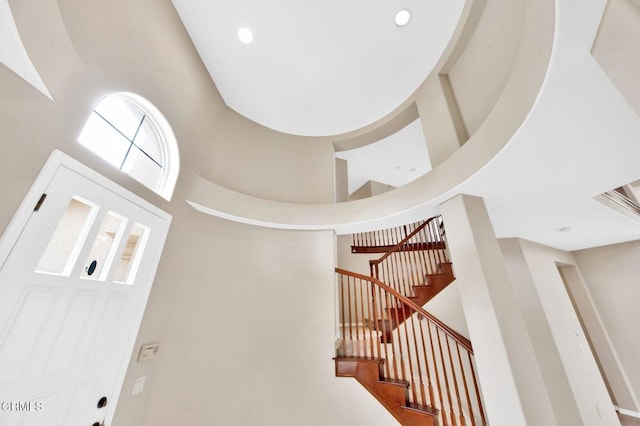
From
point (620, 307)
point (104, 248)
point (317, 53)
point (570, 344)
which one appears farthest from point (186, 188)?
point (620, 307)

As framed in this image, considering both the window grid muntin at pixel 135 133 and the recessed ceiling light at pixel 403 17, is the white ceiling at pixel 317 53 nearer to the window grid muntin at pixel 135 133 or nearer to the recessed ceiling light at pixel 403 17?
the recessed ceiling light at pixel 403 17

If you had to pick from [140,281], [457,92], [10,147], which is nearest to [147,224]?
[140,281]

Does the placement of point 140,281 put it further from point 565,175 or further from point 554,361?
point 554,361

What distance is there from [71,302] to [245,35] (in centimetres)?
330

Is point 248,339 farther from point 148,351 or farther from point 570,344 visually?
point 570,344

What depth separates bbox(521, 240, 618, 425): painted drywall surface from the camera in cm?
306

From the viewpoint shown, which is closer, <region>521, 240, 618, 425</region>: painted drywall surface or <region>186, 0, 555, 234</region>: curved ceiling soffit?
<region>186, 0, 555, 234</region>: curved ceiling soffit

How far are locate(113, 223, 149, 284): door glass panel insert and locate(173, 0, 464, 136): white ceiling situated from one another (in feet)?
8.43

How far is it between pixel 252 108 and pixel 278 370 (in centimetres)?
394

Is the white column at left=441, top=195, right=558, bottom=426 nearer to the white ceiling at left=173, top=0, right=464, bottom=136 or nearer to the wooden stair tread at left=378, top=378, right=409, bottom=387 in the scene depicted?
the wooden stair tread at left=378, top=378, right=409, bottom=387

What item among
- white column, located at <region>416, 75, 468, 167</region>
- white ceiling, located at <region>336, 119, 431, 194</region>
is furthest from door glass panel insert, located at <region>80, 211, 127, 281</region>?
white ceiling, located at <region>336, 119, 431, 194</region>

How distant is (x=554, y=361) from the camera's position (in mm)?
3016

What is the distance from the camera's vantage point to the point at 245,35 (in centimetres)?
283

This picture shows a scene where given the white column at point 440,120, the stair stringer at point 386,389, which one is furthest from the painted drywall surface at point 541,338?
the white column at point 440,120
